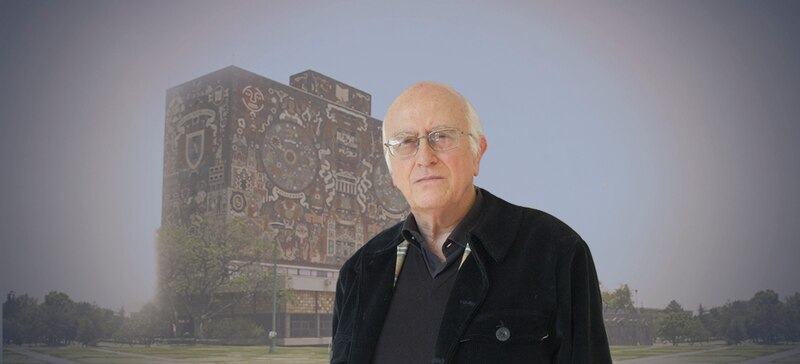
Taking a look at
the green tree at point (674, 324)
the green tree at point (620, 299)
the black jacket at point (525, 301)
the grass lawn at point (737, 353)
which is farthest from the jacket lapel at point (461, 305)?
the green tree at point (620, 299)

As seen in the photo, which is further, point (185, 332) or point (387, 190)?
point (387, 190)

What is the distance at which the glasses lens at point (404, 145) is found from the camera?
4.99 feet

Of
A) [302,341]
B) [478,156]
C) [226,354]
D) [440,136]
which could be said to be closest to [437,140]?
Answer: [440,136]

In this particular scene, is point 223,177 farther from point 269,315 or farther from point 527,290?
point 527,290

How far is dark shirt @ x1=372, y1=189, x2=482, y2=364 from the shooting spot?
136 cm

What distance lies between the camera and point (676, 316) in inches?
484

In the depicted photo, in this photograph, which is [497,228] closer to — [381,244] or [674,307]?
[381,244]

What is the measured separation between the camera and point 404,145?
1.53m

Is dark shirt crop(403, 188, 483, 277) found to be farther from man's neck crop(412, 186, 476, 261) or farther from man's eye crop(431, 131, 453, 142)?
man's eye crop(431, 131, 453, 142)

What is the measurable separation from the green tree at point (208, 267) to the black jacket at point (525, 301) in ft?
39.2

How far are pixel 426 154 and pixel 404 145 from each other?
0.07m

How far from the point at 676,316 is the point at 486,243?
12079 millimetres

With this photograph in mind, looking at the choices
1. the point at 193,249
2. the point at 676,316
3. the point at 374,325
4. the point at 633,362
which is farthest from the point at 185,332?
the point at 374,325

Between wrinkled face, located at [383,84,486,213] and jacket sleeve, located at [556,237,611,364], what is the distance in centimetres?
29
